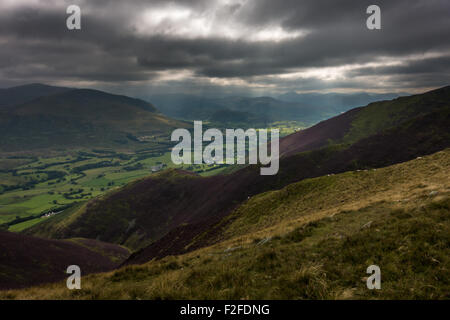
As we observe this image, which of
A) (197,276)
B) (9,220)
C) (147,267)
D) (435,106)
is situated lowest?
(9,220)

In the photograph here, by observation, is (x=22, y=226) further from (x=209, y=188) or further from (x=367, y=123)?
(x=367, y=123)

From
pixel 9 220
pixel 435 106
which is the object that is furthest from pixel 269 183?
pixel 9 220

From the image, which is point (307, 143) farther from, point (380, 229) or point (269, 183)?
point (380, 229)

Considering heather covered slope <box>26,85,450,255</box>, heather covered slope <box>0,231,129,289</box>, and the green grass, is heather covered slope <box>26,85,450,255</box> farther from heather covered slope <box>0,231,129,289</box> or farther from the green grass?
heather covered slope <box>0,231,129,289</box>

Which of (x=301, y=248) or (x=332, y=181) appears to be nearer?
(x=301, y=248)

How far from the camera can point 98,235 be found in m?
123

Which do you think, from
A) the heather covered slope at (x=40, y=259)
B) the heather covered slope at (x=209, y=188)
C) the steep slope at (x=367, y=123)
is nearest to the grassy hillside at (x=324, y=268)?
the heather covered slope at (x=209, y=188)

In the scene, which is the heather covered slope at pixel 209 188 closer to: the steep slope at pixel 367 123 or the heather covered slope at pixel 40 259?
the heather covered slope at pixel 40 259

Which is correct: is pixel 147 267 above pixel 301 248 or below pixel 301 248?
below

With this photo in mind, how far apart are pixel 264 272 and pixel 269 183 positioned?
8866cm

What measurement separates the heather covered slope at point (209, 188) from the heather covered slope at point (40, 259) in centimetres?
1991

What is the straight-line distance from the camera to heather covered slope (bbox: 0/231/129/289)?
46881 millimetres
